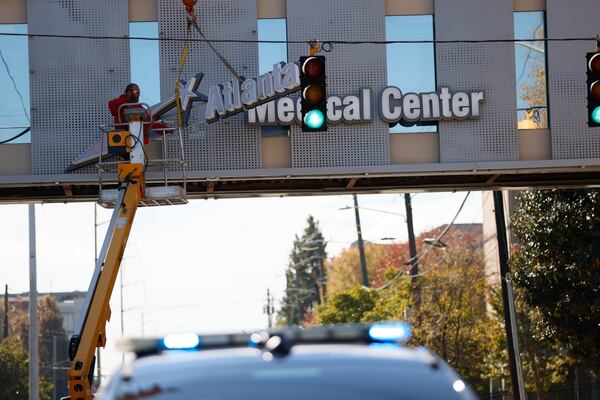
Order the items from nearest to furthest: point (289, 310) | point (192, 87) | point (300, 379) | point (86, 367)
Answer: point (300, 379), point (86, 367), point (192, 87), point (289, 310)

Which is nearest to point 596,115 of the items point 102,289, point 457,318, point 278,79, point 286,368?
point 278,79

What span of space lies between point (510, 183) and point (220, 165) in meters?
6.38

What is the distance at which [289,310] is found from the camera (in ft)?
528

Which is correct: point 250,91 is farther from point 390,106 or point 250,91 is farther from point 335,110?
point 390,106

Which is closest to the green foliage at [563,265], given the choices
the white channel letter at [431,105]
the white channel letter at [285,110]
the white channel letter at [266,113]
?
the white channel letter at [431,105]

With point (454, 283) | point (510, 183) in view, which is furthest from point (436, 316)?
point (510, 183)

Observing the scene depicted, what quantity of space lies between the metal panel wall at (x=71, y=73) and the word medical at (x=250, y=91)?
188 cm

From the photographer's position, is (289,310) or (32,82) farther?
(289,310)

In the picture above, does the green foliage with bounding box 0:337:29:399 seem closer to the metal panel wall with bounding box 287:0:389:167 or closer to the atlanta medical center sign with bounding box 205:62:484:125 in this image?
the metal panel wall with bounding box 287:0:389:167

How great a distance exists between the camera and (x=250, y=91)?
946 inches

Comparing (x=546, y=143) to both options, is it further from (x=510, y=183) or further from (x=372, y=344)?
(x=372, y=344)

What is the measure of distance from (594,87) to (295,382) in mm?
13571

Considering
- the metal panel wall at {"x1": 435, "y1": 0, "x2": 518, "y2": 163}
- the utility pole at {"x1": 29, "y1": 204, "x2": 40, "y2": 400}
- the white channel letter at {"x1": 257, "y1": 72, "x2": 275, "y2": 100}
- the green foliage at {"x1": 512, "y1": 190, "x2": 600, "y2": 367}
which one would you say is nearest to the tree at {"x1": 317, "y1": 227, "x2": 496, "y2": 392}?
the utility pole at {"x1": 29, "y1": 204, "x2": 40, "y2": 400}

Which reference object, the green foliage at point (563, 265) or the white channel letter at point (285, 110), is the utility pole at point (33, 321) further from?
the white channel letter at point (285, 110)
